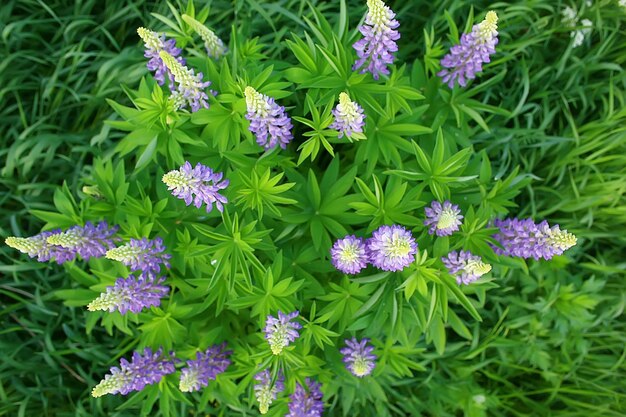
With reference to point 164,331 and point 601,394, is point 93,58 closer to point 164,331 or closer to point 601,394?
point 164,331

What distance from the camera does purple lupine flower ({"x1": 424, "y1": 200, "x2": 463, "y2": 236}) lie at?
171 centimetres

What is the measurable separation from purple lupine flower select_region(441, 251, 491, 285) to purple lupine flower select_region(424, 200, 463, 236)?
9 centimetres

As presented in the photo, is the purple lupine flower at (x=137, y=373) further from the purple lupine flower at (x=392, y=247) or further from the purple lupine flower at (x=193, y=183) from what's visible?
the purple lupine flower at (x=392, y=247)

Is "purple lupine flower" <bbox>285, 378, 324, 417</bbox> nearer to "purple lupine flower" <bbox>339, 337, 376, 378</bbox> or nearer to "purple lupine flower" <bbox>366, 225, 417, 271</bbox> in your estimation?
"purple lupine flower" <bbox>339, 337, 376, 378</bbox>

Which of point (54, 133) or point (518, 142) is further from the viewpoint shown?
point (54, 133)

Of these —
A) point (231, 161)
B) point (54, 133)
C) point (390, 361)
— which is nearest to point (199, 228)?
point (231, 161)

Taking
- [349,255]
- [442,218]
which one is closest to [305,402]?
[349,255]

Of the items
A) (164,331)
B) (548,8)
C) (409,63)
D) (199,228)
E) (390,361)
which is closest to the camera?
(199,228)

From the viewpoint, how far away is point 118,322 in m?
2.21

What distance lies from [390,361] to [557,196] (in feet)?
4.26

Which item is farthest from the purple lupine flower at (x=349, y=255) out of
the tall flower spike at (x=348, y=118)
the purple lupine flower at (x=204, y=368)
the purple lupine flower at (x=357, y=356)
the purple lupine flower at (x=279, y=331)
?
the purple lupine flower at (x=204, y=368)

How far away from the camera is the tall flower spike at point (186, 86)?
168 cm

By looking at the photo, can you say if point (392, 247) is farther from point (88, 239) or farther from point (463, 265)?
point (88, 239)

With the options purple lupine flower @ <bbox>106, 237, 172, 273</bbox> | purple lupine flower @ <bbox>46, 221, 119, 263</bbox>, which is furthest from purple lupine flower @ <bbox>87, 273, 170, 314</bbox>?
purple lupine flower @ <bbox>46, 221, 119, 263</bbox>
